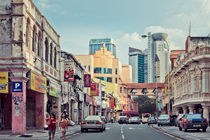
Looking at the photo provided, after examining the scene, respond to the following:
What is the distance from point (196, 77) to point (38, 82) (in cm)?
2764

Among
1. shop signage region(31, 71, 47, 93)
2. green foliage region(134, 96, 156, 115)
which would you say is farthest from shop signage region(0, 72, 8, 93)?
green foliage region(134, 96, 156, 115)

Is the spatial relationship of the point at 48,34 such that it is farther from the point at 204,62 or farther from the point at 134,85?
the point at 134,85

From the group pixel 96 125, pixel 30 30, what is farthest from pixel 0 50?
pixel 96 125

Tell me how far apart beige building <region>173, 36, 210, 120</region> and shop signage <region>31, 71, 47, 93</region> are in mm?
23599

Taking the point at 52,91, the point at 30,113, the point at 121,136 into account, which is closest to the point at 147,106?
the point at 52,91

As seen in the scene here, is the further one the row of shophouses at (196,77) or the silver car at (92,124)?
the row of shophouses at (196,77)

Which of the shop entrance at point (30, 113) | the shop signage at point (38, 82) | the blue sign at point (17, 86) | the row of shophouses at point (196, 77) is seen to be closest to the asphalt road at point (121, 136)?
the blue sign at point (17, 86)

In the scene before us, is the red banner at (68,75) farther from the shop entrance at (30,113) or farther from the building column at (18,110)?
the building column at (18,110)

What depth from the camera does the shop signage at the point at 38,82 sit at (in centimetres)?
2903

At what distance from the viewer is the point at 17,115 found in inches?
1040

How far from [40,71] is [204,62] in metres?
24.4

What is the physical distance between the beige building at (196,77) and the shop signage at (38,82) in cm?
2360

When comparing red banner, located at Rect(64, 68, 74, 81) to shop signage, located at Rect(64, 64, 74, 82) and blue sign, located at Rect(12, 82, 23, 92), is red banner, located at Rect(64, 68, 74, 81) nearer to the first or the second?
shop signage, located at Rect(64, 64, 74, 82)

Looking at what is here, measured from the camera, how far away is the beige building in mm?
48500
